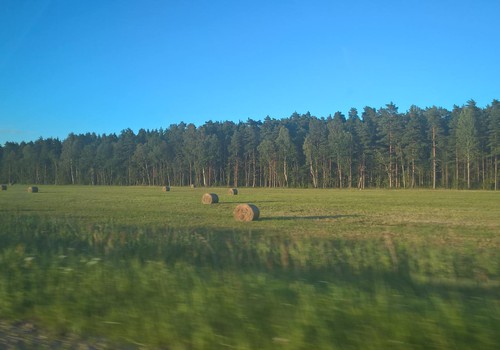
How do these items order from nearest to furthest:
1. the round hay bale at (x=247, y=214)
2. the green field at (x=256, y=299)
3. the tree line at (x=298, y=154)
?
1. the green field at (x=256, y=299)
2. the round hay bale at (x=247, y=214)
3. the tree line at (x=298, y=154)

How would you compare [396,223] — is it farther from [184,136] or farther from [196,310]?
[184,136]

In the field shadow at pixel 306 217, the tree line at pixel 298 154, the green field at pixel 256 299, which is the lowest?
the field shadow at pixel 306 217

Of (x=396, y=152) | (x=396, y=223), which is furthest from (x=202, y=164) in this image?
(x=396, y=223)

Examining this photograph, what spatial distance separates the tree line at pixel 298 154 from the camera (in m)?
84.6

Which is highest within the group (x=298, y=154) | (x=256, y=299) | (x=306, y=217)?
(x=298, y=154)

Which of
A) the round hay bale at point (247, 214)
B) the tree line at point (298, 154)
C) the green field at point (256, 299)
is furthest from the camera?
the tree line at point (298, 154)

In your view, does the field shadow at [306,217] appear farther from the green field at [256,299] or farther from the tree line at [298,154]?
the tree line at [298,154]

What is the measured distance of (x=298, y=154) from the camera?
359 feet

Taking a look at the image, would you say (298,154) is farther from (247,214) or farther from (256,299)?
(256,299)

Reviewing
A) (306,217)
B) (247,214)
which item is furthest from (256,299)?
(306,217)

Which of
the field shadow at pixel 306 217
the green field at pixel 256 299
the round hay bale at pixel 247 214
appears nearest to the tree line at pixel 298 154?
the field shadow at pixel 306 217

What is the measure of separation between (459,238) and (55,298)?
41.4 feet

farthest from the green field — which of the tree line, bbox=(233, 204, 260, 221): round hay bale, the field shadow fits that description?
the tree line

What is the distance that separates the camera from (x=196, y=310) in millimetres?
5234
